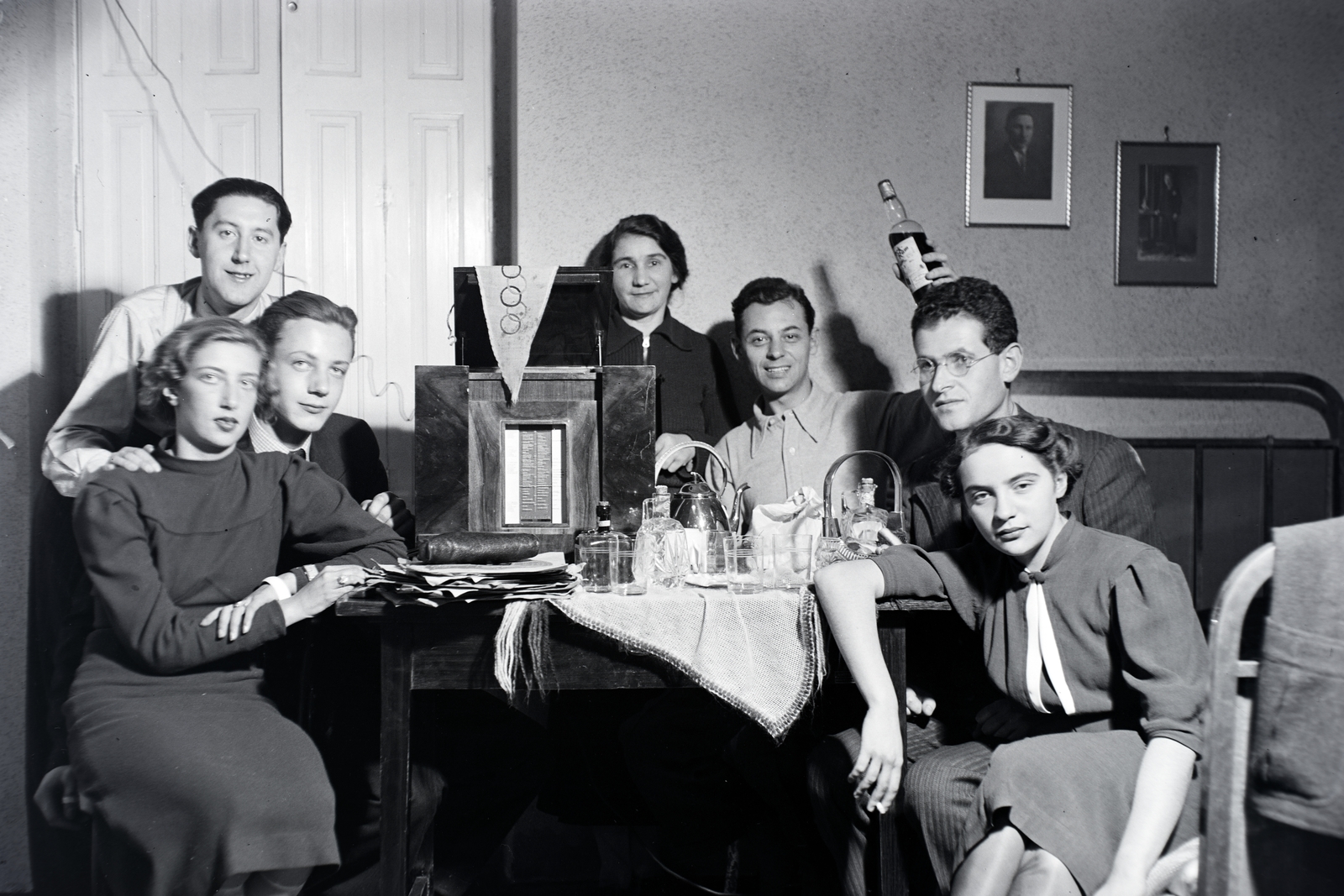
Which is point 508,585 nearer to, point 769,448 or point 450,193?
point 769,448

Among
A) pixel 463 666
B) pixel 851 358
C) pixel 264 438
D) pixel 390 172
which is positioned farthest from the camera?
pixel 851 358

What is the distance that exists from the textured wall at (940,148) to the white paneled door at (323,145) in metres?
0.29

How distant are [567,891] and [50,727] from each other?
152 centimetres

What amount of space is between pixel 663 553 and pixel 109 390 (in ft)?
5.44

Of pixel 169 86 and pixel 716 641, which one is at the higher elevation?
pixel 169 86

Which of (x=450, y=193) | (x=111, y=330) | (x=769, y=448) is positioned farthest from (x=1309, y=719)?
(x=111, y=330)

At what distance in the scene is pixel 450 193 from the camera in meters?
2.92

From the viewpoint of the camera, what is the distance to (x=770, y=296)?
2604 millimetres

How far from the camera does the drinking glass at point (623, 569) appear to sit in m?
1.90

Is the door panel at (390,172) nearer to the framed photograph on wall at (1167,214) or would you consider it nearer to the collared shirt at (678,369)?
the collared shirt at (678,369)

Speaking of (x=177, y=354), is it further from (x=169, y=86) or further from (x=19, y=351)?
(x=169, y=86)

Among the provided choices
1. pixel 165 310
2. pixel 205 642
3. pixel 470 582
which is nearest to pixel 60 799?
pixel 205 642

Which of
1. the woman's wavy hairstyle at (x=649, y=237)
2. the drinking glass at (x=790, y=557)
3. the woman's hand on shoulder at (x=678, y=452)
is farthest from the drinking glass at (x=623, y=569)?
the woman's wavy hairstyle at (x=649, y=237)

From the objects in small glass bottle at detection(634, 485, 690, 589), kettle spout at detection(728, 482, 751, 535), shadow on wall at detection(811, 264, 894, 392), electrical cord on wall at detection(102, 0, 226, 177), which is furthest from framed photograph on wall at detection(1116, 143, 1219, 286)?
electrical cord on wall at detection(102, 0, 226, 177)
